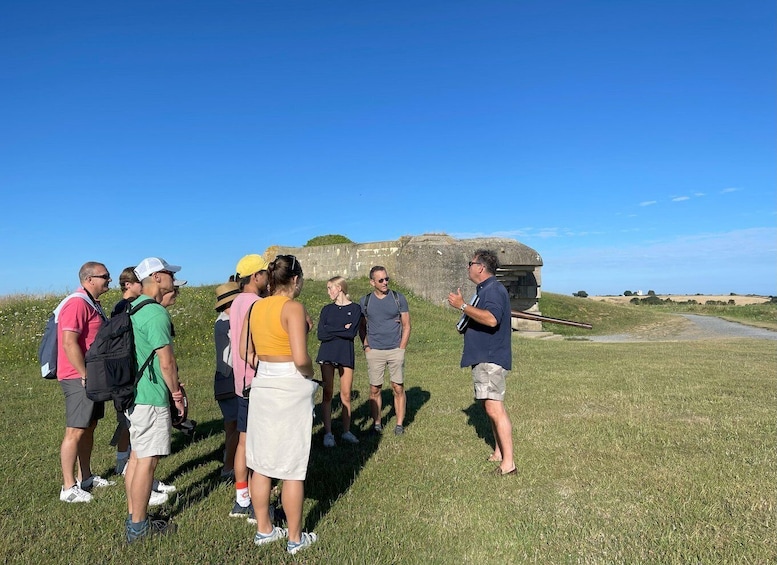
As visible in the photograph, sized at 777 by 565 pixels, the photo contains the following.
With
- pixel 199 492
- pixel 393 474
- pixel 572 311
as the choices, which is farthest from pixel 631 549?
pixel 572 311

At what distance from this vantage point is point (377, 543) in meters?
3.79

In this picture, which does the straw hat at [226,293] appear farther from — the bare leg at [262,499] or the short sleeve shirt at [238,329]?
the bare leg at [262,499]

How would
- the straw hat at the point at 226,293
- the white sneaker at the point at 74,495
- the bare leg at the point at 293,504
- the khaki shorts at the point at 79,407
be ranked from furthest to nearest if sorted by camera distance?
the straw hat at the point at 226,293 < the khaki shorts at the point at 79,407 < the white sneaker at the point at 74,495 < the bare leg at the point at 293,504

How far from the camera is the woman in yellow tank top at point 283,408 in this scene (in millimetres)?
3566

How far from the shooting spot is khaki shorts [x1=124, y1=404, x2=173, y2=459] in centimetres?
378

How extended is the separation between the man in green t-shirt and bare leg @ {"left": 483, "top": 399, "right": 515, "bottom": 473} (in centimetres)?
281

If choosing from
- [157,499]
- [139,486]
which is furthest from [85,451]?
[139,486]

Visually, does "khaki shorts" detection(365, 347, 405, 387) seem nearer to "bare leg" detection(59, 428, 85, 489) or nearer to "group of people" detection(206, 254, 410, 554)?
"group of people" detection(206, 254, 410, 554)

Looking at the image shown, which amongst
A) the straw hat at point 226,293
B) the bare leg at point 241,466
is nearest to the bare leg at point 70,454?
the bare leg at point 241,466

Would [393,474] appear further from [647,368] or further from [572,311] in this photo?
[572,311]

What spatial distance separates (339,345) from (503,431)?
2.17 m

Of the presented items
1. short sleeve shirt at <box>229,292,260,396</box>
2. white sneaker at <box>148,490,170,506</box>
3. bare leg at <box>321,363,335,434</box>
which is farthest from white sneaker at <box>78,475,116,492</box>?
bare leg at <box>321,363,335,434</box>

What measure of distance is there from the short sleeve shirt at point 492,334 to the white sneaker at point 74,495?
347cm

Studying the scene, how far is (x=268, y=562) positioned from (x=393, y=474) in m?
1.86
